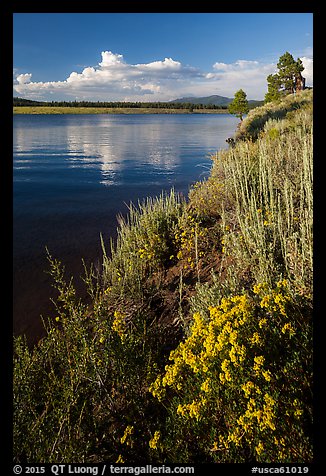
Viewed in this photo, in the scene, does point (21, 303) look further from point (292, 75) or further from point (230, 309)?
point (292, 75)

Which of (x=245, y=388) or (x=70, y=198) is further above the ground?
(x=70, y=198)

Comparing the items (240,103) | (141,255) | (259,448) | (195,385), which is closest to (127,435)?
(195,385)

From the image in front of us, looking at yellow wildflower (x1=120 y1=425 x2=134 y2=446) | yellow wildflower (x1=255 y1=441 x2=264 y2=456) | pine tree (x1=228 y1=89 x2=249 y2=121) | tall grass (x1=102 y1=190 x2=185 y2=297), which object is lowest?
yellow wildflower (x1=120 y1=425 x2=134 y2=446)

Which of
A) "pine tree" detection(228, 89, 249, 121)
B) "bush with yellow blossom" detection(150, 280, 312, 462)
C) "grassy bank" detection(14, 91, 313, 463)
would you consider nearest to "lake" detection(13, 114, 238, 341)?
"grassy bank" detection(14, 91, 313, 463)

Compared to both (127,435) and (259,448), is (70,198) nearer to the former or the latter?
(127,435)

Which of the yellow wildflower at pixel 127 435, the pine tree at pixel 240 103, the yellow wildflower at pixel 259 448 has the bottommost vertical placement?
the yellow wildflower at pixel 127 435

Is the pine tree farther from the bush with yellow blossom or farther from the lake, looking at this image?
the bush with yellow blossom

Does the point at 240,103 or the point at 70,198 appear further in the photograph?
the point at 240,103
